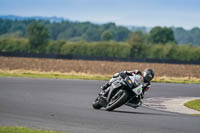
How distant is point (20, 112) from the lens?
1303 cm

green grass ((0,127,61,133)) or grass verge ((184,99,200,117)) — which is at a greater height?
green grass ((0,127,61,133))

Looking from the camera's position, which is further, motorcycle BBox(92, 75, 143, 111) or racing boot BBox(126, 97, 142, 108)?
racing boot BBox(126, 97, 142, 108)

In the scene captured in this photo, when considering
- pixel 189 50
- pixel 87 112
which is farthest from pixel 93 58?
pixel 189 50

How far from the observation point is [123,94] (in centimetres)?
1380

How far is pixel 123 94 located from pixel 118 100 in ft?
0.82

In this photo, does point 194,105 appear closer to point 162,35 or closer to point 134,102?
point 134,102

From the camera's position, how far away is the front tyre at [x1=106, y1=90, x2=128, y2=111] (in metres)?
13.8

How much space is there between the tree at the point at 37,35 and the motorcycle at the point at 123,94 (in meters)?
109

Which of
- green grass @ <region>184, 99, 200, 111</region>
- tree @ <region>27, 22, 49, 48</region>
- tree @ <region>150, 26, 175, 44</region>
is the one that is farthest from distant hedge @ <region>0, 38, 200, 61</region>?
green grass @ <region>184, 99, 200, 111</region>

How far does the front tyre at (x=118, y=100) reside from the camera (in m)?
13.8

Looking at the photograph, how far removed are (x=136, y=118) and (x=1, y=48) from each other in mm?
108415

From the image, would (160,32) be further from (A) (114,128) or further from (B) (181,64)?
(A) (114,128)

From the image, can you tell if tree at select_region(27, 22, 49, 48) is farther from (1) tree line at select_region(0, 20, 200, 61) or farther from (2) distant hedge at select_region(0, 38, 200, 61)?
(2) distant hedge at select_region(0, 38, 200, 61)

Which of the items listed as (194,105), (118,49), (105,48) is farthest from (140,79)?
(105,48)
